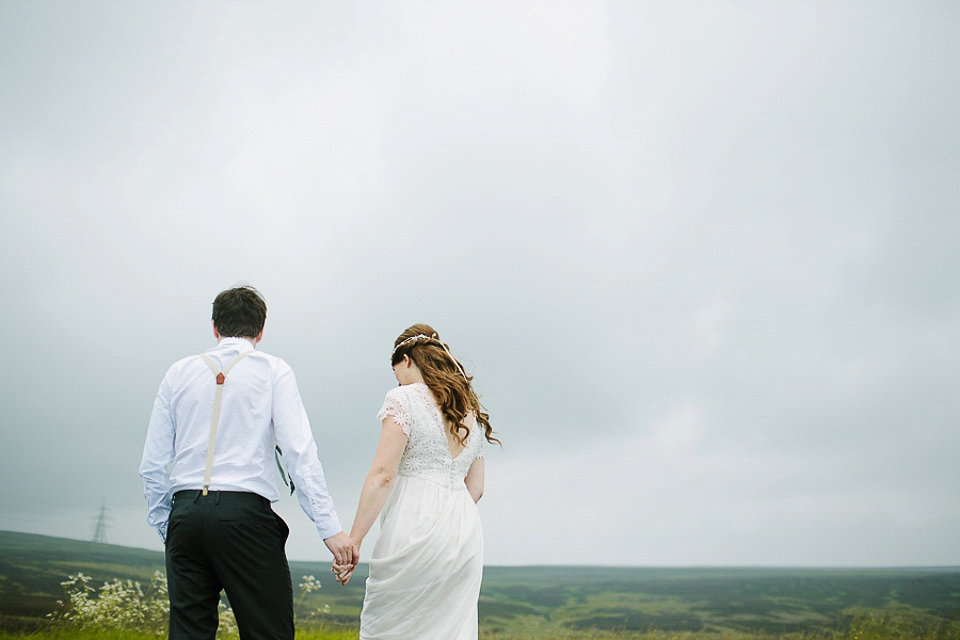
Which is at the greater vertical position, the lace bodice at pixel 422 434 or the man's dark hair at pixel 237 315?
the man's dark hair at pixel 237 315

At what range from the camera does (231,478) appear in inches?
153

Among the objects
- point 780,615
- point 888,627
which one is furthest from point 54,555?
point 780,615

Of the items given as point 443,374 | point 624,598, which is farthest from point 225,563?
point 624,598

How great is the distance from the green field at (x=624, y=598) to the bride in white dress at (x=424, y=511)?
432 centimetres

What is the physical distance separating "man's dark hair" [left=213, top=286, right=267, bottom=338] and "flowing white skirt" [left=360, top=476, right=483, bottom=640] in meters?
1.50

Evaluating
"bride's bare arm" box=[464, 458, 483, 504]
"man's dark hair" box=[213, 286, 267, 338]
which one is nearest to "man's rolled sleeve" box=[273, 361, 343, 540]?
"man's dark hair" box=[213, 286, 267, 338]

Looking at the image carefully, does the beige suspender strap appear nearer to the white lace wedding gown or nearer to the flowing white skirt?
the white lace wedding gown

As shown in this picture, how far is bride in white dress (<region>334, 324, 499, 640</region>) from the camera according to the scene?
4.64 meters

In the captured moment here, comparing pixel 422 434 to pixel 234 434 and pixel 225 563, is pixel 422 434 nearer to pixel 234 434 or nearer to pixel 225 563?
pixel 234 434

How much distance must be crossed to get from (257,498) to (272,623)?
707 millimetres

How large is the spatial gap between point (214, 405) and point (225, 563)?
2.91 feet

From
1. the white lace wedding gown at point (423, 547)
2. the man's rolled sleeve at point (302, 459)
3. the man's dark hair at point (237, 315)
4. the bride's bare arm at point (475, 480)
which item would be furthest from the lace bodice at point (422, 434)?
the man's dark hair at point (237, 315)

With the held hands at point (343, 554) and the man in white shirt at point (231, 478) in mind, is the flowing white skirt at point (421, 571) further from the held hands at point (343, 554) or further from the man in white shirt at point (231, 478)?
the man in white shirt at point (231, 478)

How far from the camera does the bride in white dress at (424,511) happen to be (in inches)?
183
